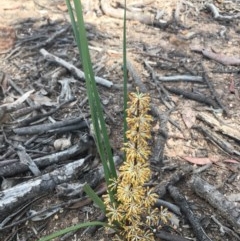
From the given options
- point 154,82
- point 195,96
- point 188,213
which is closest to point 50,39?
point 154,82

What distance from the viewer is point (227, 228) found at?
8.73 feet

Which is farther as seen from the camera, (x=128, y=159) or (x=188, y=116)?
(x=188, y=116)

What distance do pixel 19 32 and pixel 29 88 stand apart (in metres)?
1.20

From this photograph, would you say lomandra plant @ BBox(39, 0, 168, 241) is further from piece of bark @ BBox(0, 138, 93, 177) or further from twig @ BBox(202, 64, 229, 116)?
twig @ BBox(202, 64, 229, 116)

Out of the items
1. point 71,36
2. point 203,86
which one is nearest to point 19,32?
point 71,36

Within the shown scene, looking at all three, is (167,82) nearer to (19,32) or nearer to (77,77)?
(77,77)

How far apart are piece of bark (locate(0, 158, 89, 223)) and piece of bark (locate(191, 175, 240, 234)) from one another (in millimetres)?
811

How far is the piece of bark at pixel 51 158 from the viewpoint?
9.78ft

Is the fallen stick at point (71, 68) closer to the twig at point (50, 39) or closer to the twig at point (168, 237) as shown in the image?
the twig at point (50, 39)

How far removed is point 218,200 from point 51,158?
3.94ft

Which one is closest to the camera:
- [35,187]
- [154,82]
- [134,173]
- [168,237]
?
[134,173]

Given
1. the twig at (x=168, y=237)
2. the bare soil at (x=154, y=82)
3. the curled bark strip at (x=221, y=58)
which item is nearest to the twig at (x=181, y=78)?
the bare soil at (x=154, y=82)

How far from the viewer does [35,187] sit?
2.81 m

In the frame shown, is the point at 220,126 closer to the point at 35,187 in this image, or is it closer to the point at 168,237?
the point at 168,237
